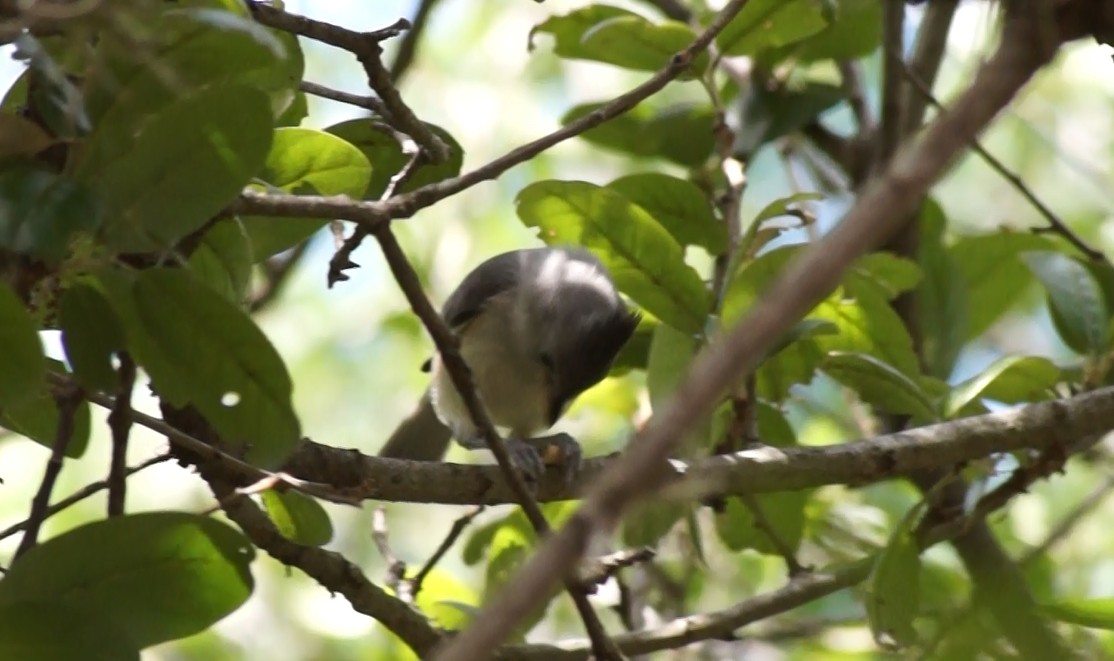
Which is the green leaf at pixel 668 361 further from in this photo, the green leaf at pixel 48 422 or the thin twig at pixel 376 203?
the green leaf at pixel 48 422

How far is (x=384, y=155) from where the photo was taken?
2068 millimetres

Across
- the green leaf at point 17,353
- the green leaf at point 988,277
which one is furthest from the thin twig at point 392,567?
the green leaf at point 988,277

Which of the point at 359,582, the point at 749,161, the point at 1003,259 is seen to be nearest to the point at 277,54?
the point at 359,582

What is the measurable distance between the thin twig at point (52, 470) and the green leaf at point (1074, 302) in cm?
173

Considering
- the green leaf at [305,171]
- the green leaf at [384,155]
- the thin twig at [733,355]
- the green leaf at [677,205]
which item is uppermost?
the green leaf at [677,205]

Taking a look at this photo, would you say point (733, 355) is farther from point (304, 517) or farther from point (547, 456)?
point (547, 456)

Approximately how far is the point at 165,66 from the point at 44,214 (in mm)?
259

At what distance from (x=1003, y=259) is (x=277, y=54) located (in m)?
2.09

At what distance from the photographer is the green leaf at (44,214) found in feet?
4.04

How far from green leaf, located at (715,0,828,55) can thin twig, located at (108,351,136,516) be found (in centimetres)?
133

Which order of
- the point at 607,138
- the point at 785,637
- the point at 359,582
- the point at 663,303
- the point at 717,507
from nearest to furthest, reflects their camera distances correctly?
the point at 359,582, the point at 663,303, the point at 717,507, the point at 607,138, the point at 785,637

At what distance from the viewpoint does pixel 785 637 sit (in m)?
3.21

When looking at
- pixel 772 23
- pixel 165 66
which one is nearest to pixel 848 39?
pixel 772 23

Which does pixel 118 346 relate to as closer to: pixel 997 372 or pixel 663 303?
pixel 663 303
